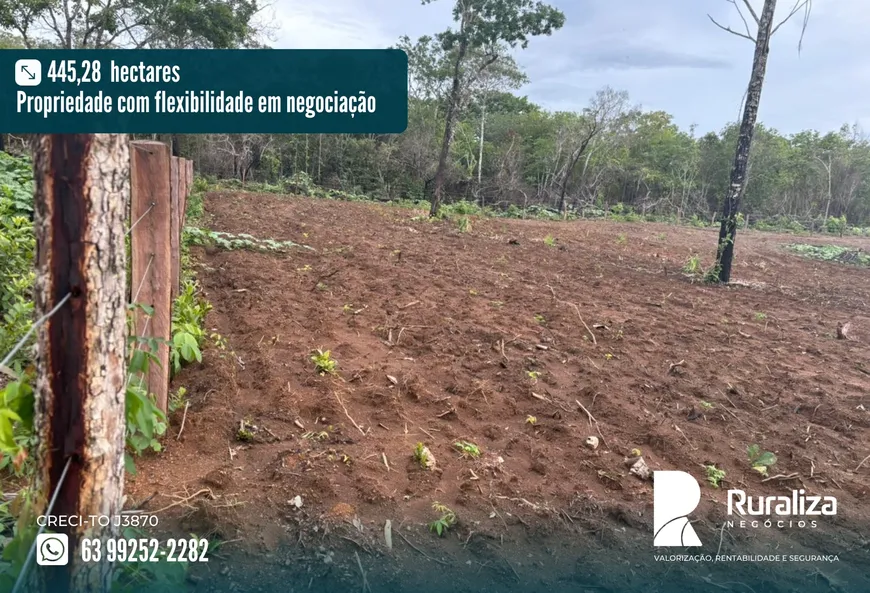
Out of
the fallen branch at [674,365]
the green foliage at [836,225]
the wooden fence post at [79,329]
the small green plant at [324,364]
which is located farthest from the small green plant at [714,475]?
the green foliage at [836,225]

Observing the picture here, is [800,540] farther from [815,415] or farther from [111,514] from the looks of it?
[111,514]

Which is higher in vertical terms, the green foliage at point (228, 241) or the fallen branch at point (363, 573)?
the green foliage at point (228, 241)

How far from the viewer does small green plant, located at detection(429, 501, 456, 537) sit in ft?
7.00

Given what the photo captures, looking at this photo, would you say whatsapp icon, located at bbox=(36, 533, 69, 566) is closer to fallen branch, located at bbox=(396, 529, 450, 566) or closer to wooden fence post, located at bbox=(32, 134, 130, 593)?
wooden fence post, located at bbox=(32, 134, 130, 593)

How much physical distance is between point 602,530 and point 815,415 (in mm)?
1971

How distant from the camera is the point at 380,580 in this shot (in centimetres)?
191

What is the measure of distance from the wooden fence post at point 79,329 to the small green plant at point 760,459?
273 cm

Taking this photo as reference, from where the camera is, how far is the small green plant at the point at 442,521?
213 cm

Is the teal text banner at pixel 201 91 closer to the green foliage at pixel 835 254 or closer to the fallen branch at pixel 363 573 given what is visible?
the fallen branch at pixel 363 573

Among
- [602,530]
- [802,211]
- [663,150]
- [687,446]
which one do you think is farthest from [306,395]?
[802,211]

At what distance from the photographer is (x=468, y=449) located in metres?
2.65

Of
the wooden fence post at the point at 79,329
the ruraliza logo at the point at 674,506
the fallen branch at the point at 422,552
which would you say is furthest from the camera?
the ruraliza logo at the point at 674,506

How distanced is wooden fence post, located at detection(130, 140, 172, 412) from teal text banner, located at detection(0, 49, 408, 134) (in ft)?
1.91

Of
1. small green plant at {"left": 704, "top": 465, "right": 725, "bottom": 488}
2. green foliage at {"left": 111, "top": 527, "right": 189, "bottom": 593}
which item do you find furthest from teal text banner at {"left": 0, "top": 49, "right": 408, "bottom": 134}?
small green plant at {"left": 704, "top": 465, "right": 725, "bottom": 488}
